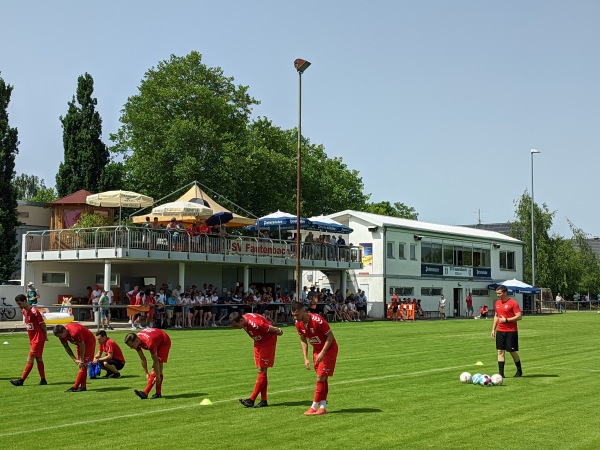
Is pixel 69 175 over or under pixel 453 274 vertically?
over

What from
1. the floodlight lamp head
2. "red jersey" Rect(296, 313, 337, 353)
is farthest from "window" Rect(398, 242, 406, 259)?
"red jersey" Rect(296, 313, 337, 353)

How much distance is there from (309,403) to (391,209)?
87.9 metres

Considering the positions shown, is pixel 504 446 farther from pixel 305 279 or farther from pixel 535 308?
pixel 535 308

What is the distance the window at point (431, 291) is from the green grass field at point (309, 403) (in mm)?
40364

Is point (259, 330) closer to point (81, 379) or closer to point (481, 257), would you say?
point (81, 379)

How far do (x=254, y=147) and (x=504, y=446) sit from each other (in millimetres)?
53671

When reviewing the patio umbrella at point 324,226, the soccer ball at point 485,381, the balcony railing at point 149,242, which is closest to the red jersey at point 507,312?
the soccer ball at point 485,381

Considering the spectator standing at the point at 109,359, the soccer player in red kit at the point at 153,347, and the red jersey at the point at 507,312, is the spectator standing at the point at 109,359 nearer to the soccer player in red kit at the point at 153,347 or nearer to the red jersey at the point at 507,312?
the soccer player in red kit at the point at 153,347

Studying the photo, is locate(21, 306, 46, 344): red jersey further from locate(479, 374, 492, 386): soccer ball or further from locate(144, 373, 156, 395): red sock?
locate(479, 374, 492, 386): soccer ball

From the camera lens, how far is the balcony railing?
38125mm

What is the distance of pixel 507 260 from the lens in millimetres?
75375

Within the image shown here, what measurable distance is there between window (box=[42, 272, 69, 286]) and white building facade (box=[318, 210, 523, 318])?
62.9ft

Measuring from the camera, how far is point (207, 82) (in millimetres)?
62281

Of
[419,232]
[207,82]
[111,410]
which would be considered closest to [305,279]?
[419,232]
